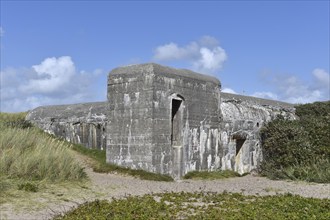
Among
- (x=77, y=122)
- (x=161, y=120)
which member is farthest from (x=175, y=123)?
(x=77, y=122)

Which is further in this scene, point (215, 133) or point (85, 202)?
point (215, 133)

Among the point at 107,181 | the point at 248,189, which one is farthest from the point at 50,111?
the point at 248,189

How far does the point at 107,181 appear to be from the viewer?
10.2m

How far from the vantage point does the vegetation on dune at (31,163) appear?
338 inches

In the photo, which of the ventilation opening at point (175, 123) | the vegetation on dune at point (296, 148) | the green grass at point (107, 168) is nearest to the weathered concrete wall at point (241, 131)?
the vegetation on dune at point (296, 148)

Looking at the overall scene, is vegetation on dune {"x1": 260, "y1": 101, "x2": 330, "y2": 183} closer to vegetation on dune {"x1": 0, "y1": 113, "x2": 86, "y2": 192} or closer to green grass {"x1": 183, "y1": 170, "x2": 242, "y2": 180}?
green grass {"x1": 183, "y1": 170, "x2": 242, "y2": 180}

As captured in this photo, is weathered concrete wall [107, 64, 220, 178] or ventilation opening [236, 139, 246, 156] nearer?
weathered concrete wall [107, 64, 220, 178]

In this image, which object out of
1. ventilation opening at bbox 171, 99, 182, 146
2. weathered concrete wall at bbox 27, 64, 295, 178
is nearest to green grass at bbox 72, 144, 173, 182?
weathered concrete wall at bbox 27, 64, 295, 178

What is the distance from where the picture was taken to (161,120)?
11.8m

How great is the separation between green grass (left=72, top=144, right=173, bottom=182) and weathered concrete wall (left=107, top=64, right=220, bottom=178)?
194mm

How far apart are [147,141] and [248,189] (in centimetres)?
300

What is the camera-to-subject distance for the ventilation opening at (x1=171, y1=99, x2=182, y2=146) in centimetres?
1238

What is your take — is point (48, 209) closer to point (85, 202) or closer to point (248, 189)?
point (85, 202)

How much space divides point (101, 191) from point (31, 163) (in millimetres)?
1529
